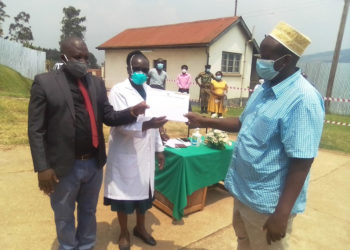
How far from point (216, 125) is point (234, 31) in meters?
15.1

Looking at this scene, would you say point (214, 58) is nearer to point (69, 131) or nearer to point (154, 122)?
point (154, 122)

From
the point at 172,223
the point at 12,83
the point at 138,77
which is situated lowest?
the point at 172,223

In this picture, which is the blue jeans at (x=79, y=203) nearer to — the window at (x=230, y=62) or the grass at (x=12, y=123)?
the grass at (x=12, y=123)

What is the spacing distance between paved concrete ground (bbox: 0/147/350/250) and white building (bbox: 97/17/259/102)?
1162 cm

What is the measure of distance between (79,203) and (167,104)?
1.15 metres

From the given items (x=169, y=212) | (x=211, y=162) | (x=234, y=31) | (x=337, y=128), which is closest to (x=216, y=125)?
(x=211, y=162)

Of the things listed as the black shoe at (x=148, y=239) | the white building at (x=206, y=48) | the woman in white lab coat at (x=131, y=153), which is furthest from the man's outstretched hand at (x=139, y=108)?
the white building at (x=206, y=48)

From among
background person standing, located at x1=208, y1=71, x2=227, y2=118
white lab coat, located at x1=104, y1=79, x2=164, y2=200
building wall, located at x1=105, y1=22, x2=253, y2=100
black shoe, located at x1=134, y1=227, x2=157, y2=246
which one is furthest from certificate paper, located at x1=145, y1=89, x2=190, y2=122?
building wall, located at x1=105, y1=22, x2=253, y2=100

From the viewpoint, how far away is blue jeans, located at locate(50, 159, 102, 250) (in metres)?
2.14

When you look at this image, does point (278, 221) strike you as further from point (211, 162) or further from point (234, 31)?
point (234, 31)

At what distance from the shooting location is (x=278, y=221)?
161cm

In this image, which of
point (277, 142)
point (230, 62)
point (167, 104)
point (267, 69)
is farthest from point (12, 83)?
point (277, 142)

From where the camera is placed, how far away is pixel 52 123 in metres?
2.00

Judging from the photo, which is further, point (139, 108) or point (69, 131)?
point (139, 108)
